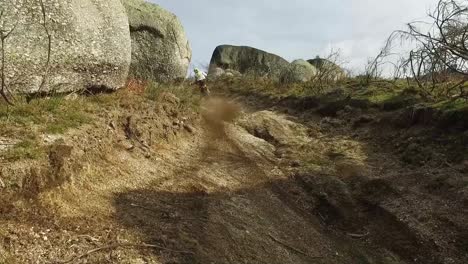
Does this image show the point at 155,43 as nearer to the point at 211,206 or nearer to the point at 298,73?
the point at 211,206

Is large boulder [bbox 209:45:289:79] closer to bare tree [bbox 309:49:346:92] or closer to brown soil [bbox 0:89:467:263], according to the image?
bare tree [bbox 309:49:346:92]


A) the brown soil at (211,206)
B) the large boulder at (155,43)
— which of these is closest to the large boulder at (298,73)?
the large boulder at (155,43)

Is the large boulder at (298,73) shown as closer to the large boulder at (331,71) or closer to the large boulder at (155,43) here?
the large boulder at (331,71)

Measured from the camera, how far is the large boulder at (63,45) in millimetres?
5910

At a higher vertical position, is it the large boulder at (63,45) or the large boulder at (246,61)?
the large boulder at (246,61)

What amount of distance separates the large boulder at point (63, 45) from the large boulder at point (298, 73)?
11235mm

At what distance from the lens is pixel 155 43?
10422 mm

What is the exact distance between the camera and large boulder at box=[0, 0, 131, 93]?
5.91 meters

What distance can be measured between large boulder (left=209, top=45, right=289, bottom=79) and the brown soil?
12.9 metres

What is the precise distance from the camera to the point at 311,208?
257 inches

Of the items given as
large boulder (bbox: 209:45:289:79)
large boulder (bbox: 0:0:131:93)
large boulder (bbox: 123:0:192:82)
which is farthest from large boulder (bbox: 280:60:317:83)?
large boulder (bbox: 0:0:131:93)

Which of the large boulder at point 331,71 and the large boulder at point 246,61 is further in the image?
the large boulder at point 246,61

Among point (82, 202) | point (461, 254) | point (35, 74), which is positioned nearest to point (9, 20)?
point (35, 74)

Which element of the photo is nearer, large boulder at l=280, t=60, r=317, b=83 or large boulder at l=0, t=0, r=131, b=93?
large boulder at l=0, t=0, r=131, b=93
